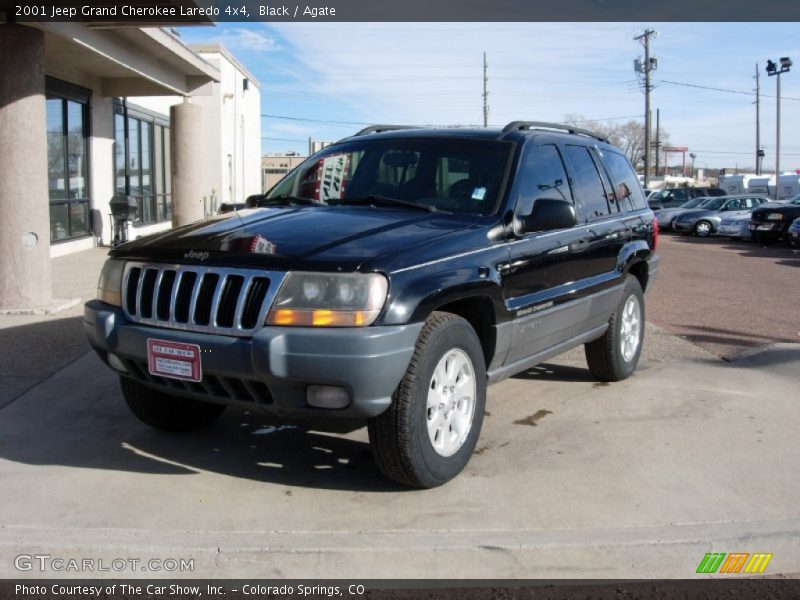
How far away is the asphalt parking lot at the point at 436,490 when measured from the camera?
3.63 metres

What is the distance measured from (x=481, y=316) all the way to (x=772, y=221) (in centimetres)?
2086

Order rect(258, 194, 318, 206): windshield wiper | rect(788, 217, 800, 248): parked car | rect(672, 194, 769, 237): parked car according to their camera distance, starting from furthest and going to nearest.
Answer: rect(672, 194, 769, 237): parked car, rect(788, 217, 800, 248): parked car, rect(258, 194, 318, 206): windshield wiper

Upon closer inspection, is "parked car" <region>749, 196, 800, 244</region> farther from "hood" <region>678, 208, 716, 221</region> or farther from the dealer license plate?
the dealer license plate

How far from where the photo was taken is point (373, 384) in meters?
3.70

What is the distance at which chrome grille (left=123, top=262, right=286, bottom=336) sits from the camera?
3814 millimetres

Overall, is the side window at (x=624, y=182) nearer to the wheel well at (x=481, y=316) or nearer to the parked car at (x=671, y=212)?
the wheel well at (x=481, y=316)

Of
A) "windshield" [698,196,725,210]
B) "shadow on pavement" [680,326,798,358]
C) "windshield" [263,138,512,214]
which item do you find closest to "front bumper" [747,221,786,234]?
"windshield" [698,196,725,210]

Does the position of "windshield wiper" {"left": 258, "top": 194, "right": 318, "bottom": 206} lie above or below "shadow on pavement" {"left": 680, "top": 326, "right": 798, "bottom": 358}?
above

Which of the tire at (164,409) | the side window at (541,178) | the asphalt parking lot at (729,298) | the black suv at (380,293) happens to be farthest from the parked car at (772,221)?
the tire at (164,409)

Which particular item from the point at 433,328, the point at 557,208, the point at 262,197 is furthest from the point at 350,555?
the point at 262,197

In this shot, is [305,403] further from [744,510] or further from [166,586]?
[744,510]

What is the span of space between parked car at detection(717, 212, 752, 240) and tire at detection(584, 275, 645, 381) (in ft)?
65.4

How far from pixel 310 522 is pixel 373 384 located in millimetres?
781

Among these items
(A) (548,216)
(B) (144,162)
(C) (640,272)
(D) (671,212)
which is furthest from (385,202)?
(D) (671,212)
